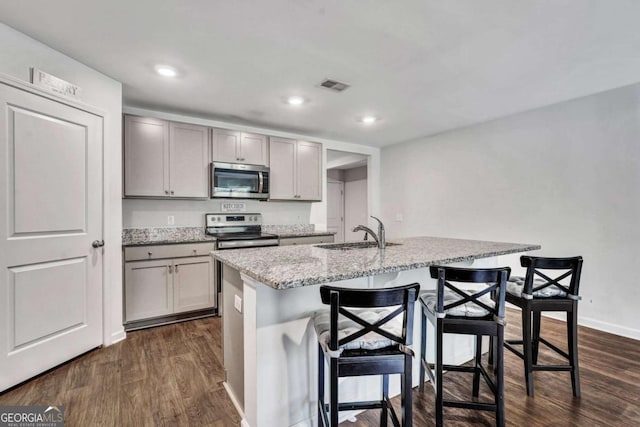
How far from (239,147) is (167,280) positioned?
1.82 meters

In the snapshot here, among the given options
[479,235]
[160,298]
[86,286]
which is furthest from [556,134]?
[86,286]

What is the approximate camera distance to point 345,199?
7773 mm

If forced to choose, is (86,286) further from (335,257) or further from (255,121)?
(255,121)

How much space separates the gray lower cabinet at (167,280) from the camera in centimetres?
297

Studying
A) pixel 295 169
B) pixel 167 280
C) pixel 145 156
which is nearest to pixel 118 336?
pixel 167 280

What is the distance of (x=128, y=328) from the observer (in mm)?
3004

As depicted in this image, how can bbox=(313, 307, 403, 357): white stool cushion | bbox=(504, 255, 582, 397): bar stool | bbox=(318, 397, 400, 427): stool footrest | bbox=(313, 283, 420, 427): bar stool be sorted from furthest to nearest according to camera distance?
1. bbox=(504, 255, 582, 397): bar stool
2. bbox=(318, 397, 400, 427): stool footrest
3. bbox=(313, 307, 403, 357): white stool cushion
4. bbox=(313, 283, 420, 427): bar stool

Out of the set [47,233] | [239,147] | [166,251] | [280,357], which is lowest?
[280,357]

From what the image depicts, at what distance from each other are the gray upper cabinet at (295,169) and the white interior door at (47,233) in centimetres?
205

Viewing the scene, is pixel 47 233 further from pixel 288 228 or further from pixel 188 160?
pixel 288 228

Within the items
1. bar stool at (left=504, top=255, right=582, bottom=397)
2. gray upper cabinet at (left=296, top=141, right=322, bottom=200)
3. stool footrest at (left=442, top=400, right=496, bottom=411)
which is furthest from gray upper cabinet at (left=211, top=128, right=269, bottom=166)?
stool footrest at (left=442, top=400, right=496, bottom=411)

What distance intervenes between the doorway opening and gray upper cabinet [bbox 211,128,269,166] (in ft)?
11.1

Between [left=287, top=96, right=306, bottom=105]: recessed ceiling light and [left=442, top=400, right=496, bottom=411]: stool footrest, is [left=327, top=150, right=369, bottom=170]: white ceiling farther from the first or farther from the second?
[left=442, top=400, right=496, bottom=411]: stool footrest

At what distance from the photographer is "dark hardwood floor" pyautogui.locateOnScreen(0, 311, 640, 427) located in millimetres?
1724
